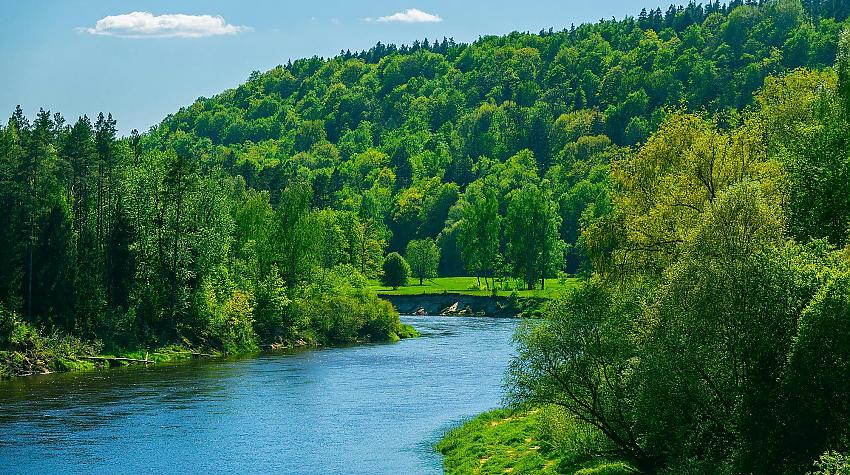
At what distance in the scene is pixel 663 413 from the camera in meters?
36.1

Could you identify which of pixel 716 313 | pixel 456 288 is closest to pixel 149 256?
pixel 716 313

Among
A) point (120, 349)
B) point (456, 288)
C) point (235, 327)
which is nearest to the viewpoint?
point (120, 349)

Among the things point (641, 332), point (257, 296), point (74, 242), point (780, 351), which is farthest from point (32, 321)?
point (780, 351)

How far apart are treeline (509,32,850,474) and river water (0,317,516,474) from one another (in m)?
9.78

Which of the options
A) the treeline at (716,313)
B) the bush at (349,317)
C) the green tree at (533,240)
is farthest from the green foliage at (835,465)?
the green tree at (533,240)

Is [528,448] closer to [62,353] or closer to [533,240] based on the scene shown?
[62,353]

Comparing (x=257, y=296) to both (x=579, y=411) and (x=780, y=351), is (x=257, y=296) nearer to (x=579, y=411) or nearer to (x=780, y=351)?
(x=579, y=411)

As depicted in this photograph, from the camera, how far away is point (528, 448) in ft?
158

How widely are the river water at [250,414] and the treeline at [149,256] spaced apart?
7.60 meters

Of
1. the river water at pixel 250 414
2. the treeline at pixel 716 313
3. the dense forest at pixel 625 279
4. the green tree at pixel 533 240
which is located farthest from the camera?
the green tree at pixel 533 240

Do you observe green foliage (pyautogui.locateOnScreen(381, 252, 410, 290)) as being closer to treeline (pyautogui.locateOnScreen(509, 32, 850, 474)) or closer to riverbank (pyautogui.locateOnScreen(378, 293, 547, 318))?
riverbank (pyautogui.locateOnScreen(378, 293, 547, 318))

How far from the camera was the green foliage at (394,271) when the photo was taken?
16625cm

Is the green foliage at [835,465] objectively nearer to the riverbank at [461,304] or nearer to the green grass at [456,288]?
the riverbank at [461,304]

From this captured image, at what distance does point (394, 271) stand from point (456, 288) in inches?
426
